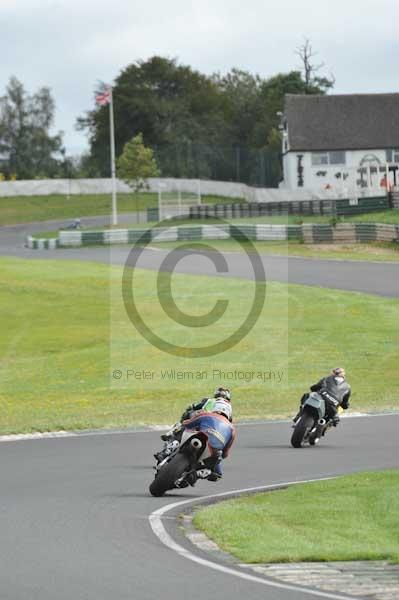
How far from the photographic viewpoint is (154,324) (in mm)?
32969

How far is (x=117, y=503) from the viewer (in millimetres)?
12328

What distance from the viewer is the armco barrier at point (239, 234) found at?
52.0 meters

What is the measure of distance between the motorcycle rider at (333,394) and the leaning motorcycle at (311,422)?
0.05m

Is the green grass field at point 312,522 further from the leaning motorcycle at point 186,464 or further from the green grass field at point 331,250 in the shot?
the green grass field at point 331,250

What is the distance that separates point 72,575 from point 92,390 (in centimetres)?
1621

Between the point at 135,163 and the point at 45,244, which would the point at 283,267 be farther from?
the point at 135,163

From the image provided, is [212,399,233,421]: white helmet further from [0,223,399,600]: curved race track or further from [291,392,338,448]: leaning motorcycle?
[291,392,338,448]: leaning motorcycle

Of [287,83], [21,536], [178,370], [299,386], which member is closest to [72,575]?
[21,536]

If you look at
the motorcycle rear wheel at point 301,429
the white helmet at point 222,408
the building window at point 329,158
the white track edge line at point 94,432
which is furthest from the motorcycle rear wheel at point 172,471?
the building window at point 329,158

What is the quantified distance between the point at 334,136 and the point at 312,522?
77393mm

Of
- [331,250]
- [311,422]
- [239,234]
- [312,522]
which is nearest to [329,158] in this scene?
[239,234]

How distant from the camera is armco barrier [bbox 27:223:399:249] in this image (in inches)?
2048

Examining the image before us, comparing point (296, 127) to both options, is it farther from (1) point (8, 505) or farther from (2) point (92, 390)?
(1) point (8, 505)

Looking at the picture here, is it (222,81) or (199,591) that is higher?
(222,81)
